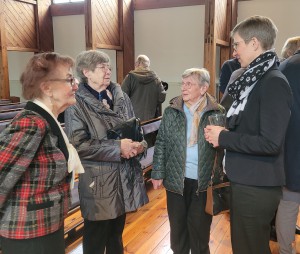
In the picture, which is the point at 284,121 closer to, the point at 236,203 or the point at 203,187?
the point at 236,203

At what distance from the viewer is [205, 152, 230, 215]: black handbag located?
186 centimetres

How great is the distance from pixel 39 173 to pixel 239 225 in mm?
987

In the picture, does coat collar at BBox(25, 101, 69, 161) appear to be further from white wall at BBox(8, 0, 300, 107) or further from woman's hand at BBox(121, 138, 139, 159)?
white wall at BBox(8, 0, 300, 107)

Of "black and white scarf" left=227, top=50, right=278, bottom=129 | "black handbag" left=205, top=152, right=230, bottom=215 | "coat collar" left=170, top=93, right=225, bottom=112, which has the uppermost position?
"black and white scarf" left=227, top=50, right=278, bottom=129

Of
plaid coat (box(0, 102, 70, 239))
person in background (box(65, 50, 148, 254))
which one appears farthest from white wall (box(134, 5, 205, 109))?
plaid coat (box(0, 102, 70, 239))

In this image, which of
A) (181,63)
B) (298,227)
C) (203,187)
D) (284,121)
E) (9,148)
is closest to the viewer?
(9,148)

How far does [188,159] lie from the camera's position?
2.01m

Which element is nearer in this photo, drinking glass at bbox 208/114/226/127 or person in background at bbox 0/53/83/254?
person in background at bbox 0/53/83/254

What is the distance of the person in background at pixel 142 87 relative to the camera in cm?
449

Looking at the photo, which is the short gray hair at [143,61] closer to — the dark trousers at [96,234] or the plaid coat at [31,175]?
the dark trousers at [96,234]

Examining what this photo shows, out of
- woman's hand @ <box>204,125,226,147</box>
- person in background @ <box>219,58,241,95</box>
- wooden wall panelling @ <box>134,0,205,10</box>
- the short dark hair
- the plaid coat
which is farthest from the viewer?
wooden wall panelling @ <box>134,0,205,10</box>

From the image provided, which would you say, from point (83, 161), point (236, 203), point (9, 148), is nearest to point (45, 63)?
point (9, 148)

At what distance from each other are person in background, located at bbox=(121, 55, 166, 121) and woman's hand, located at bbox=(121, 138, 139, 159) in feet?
8.92

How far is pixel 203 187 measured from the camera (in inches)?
77.9
